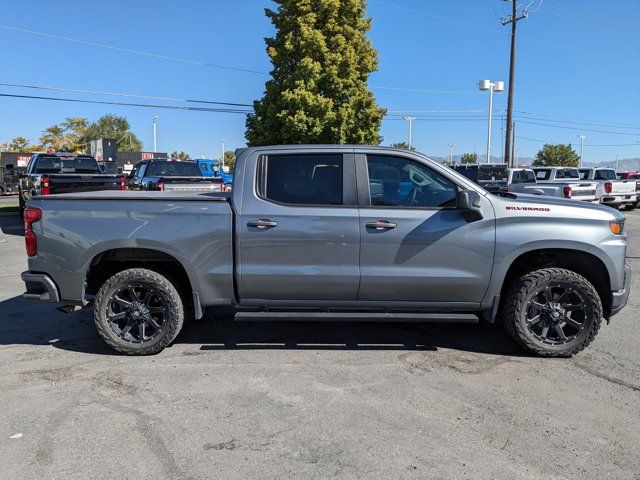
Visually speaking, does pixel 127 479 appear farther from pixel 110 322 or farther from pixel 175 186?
pixel 175 186

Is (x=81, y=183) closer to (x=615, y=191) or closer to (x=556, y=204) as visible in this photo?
(x=556, y=204)

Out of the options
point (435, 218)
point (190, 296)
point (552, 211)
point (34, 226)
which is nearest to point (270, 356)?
point (190, 296)

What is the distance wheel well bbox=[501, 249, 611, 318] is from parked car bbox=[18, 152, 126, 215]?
31.2 ft

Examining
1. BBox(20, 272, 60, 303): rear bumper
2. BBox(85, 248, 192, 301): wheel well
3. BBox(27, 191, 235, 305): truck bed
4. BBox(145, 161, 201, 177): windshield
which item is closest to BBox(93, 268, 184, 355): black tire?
BBox(85, 248, 192, 301): wheel well

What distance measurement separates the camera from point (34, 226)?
4.86m

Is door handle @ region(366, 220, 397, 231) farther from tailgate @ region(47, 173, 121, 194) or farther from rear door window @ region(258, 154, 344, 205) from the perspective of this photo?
tailgate @ region(47, 173, 121, 194)

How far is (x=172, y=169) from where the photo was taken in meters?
16.9

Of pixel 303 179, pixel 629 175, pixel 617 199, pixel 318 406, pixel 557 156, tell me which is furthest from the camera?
pixel 557 156

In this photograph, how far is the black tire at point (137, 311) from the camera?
15.9 feet

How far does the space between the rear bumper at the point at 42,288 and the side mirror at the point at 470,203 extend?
149 inches

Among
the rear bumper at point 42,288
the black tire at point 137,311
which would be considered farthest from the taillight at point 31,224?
the black tire at point 137,311

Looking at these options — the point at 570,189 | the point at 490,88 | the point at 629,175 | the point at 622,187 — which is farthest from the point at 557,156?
the point at 570,189

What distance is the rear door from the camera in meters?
4.70

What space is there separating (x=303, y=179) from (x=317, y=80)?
1749 centimetres
